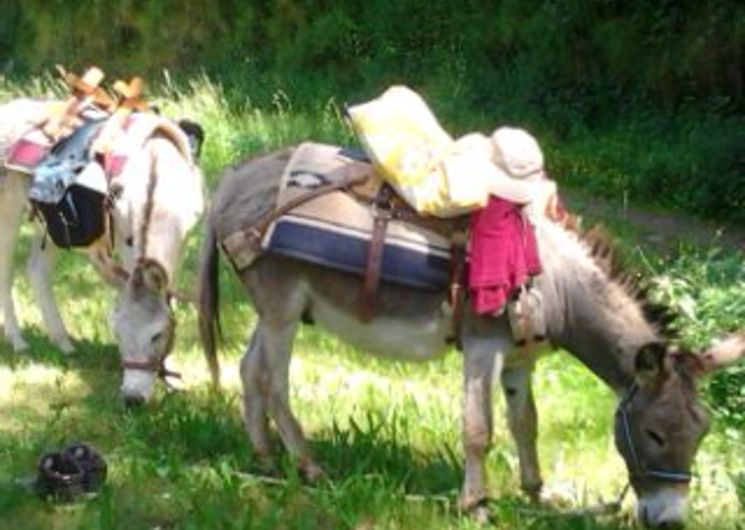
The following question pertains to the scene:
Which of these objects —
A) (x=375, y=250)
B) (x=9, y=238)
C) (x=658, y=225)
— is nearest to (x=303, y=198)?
(x=375, y=250)

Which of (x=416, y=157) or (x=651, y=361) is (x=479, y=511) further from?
(x=416, y=157)

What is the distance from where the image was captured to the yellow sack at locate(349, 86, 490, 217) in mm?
4598

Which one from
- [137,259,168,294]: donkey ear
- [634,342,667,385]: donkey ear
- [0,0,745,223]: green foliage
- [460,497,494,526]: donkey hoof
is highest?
[0,0,745,223]: green foliage

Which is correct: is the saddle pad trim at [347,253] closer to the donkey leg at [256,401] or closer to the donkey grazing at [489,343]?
the donkey grazing at [489,343]

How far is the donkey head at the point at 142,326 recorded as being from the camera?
225 inches

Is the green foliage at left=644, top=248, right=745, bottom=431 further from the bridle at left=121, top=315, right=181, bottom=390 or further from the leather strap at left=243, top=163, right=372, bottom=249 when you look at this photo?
the bridle at left=121, top=315, right=181, bottom=390

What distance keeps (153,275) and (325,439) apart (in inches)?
42.4

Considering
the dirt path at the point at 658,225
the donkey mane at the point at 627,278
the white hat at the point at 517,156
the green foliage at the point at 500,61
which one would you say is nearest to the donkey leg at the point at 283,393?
the white hat at the point at 517,156

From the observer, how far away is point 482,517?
4699 mm

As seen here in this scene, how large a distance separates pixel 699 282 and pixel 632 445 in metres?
3.00

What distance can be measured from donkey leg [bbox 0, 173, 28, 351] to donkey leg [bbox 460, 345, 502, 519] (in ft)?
10.7

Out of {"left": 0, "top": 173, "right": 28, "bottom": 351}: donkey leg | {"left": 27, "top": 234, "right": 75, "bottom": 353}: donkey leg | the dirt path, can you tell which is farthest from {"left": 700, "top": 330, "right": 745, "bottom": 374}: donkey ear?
the dirt path

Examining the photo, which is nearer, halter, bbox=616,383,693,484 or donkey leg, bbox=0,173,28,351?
halter, bbox=616,383,693,484

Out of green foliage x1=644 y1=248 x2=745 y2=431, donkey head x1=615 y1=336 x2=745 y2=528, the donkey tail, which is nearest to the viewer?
donkey head x1=615 y1=336 x2=745 y2=528
